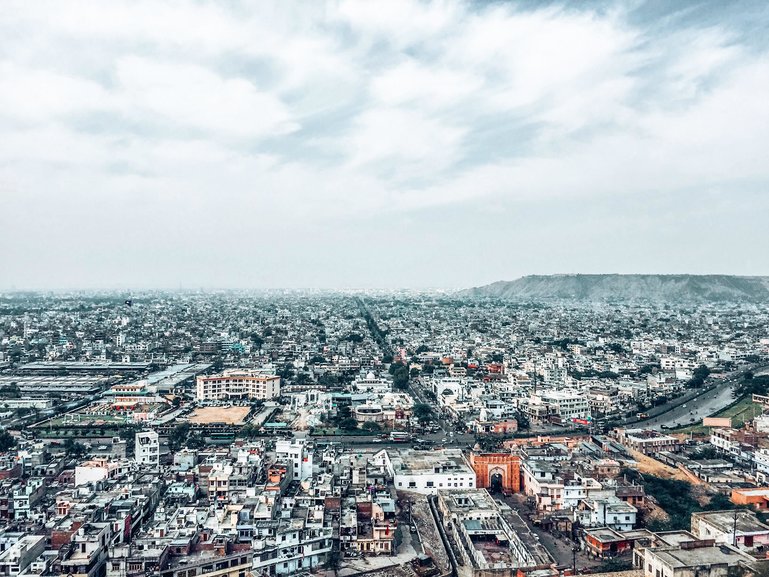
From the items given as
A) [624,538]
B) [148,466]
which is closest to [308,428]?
[148,466]

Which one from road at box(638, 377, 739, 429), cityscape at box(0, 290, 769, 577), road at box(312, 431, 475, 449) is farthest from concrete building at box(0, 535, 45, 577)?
road at box(638, 377, 739, 429)

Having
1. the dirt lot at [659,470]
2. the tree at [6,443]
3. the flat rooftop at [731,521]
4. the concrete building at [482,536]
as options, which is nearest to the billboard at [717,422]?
the dirt lot at [659,470]

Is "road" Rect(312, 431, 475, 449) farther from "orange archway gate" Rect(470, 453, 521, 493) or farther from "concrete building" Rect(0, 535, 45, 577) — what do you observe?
"concrete building" Rect(0, 535, 45, 577)

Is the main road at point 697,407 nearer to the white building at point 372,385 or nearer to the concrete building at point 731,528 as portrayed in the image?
the white building at point 372,385

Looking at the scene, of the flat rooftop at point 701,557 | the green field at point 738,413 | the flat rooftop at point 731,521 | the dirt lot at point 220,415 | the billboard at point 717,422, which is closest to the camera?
the flat rooftop at point 701,557

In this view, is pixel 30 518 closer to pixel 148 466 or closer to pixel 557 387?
pixel 148 466

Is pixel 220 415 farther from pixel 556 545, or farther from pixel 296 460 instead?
pixel 556 545
